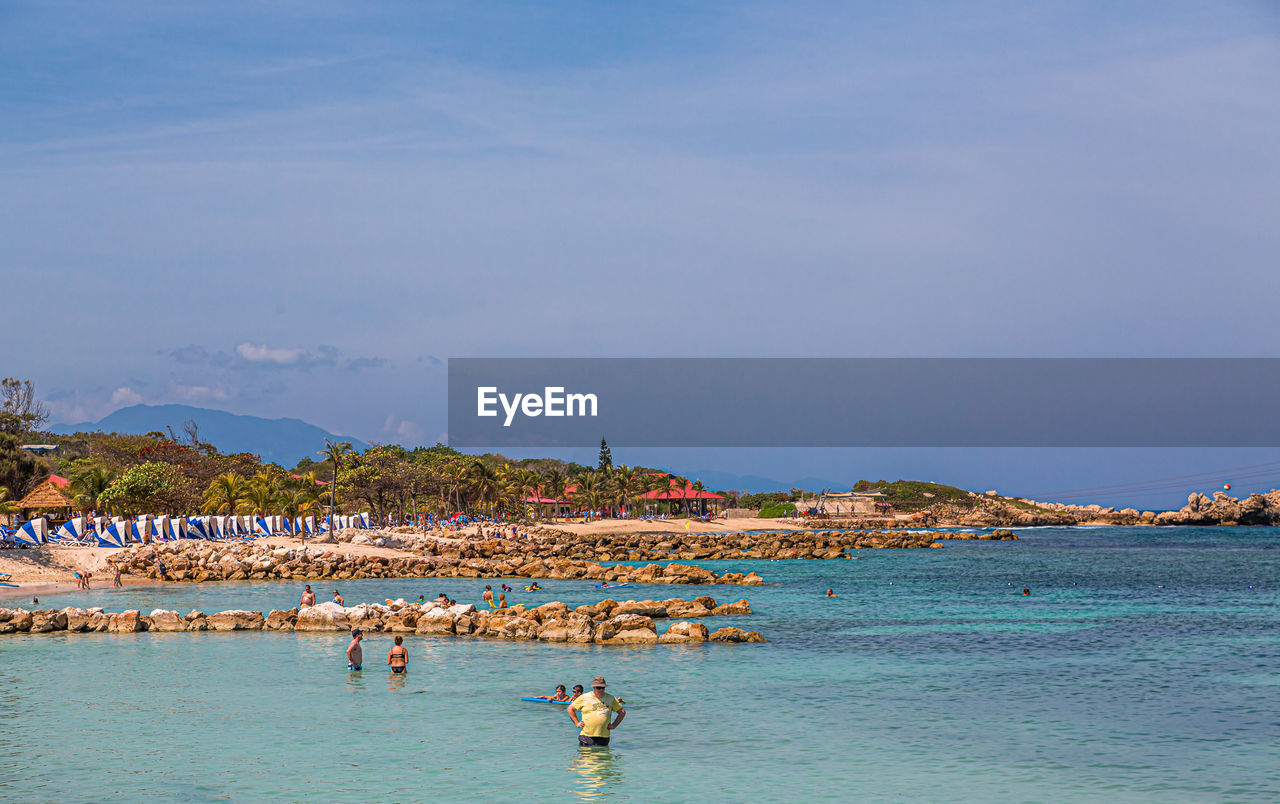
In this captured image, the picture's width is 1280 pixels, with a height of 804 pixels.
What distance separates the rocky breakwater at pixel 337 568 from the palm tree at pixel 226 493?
25.0m

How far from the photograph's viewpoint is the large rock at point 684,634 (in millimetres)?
33594

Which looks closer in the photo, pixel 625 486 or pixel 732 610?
→ pixel 732 610

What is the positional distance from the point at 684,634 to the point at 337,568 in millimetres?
36790

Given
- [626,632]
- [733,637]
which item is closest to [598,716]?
[626,632]

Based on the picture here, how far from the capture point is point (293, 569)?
207ft

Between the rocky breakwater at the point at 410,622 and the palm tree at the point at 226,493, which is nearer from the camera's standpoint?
the rocky breakwater at the point at 410,622

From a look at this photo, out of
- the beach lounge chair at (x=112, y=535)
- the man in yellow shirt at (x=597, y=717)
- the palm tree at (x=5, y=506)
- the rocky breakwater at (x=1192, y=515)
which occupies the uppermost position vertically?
the palm tree at (x=5, y=506)

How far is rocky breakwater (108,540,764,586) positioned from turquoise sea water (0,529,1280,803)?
679 inches

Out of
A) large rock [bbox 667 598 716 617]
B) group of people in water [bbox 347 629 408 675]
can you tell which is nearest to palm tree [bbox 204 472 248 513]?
large rock [bbox 667 598 716 617]

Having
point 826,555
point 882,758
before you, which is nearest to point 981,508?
point 826,555

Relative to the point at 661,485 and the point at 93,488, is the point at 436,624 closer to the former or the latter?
the point at 93,488

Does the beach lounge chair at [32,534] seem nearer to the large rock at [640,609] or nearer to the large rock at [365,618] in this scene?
the large rock at [365,618]

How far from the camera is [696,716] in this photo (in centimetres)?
2317

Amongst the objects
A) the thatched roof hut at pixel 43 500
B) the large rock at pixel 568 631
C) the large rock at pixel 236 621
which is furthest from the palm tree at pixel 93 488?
the large rock at pixel 568 631
